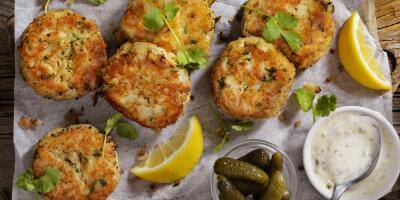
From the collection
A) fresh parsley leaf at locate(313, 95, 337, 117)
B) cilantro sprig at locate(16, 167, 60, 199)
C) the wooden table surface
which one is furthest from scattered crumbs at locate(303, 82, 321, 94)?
the wooden table surface

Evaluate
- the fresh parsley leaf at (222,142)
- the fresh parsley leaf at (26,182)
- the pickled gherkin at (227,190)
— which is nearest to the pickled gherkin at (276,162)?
the pickled gherkin at (227,190)

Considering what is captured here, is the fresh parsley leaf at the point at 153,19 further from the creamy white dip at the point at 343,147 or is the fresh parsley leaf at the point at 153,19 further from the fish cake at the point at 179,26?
the creamy white dip at the point at 343,147

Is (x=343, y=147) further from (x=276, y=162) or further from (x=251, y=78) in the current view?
(x=251, y=78)

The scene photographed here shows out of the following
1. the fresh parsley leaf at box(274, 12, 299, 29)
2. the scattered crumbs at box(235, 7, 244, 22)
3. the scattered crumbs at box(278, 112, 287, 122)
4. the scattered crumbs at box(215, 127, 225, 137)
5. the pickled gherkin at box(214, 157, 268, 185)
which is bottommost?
the scattered crumbs at box(215, 127, 225, 137)

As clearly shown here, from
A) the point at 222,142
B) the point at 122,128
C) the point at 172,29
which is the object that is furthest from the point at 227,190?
the point at 172,29

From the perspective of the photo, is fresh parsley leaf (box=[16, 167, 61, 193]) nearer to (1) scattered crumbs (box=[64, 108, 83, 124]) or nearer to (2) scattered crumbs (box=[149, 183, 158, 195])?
(1) scattered crumbs (box=[64, 108, 83, 124])

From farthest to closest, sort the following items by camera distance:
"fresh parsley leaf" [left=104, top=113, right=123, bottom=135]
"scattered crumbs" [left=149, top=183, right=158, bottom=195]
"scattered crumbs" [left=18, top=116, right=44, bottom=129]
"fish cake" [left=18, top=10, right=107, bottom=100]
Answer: "scattered crumbs" [left=149, top=183, right=158, bottom=195] < "scattered crumbs" [left=18, top=116, right=44, bottom=129] < "fresh parsley leaf" [left=104, top=113, right=123, bottom=135] < "fish cake" [left=18, top=10, right=107, bottom=100]

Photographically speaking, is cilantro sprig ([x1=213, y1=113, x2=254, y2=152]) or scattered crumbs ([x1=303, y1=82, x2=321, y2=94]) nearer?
cilantro sprig ([x1=213, y1=113, x2=254, y2=152])
